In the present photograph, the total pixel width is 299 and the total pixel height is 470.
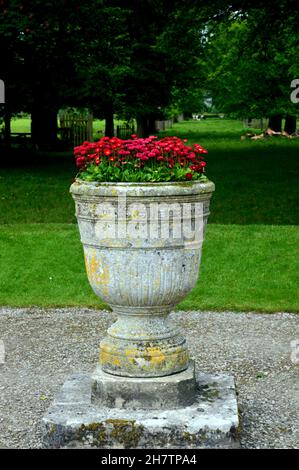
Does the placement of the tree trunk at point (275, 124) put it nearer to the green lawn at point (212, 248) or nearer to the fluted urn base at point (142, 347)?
the green lawn at point (212, 248)

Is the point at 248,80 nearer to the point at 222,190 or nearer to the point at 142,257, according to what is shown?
the point at 222,190

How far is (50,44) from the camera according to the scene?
78.5ft

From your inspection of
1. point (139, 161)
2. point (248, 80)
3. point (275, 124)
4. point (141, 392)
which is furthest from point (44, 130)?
point (141, 392)

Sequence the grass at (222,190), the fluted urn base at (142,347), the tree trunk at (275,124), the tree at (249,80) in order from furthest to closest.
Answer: the tree trunk at (275,124) → the tree at (249,80) → the grass at (222,190) → the fluted urn base at (142,347)

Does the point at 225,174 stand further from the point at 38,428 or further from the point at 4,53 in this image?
the point at 38,428

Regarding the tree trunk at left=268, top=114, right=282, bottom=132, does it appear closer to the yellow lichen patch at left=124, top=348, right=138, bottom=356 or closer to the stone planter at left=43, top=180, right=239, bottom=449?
the stone planter at left=43, top=180, right=239, bottom=449

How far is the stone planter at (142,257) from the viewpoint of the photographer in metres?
6.08

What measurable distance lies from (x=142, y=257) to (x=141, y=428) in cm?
119

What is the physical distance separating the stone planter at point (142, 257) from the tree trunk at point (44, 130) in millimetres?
28928

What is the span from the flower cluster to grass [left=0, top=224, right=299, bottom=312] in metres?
4.58

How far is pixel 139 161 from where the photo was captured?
20.9ft

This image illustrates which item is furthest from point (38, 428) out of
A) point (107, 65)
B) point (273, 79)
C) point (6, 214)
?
point (273, 79)

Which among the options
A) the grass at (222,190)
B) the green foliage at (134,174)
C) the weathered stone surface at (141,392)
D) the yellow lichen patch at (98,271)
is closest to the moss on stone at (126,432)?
the weathered stone surface at (141,392)

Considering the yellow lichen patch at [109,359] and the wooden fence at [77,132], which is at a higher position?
the yellow lichen patch at [109,359]
